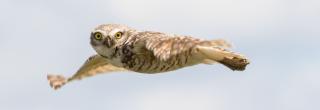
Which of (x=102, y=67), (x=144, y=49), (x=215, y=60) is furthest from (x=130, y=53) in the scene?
(x=102, y=67)

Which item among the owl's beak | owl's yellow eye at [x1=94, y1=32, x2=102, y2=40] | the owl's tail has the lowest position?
the owl's tail

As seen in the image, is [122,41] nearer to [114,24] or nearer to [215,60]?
[114,24]

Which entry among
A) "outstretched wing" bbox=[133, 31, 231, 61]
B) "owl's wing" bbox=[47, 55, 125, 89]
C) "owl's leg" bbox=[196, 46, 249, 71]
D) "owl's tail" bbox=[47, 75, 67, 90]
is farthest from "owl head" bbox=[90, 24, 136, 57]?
"owl's tail" bbox=[47, 75, 67, 90]

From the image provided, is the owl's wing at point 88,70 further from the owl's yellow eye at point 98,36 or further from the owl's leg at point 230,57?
the owl's leg at point 230,57

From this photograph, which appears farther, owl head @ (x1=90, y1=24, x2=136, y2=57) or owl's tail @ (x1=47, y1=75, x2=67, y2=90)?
owl's tail @ (x1=47, y1=75, x2=67, y2=90)

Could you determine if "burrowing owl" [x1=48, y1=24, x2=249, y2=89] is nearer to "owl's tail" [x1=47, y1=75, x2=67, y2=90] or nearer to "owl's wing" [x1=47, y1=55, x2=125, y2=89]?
"owl's wing" [x1=47, y1=55, x2=125, y2=89]

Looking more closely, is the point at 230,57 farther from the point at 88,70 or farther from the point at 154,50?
the point at 88,70

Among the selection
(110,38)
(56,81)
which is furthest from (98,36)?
(56,81)
